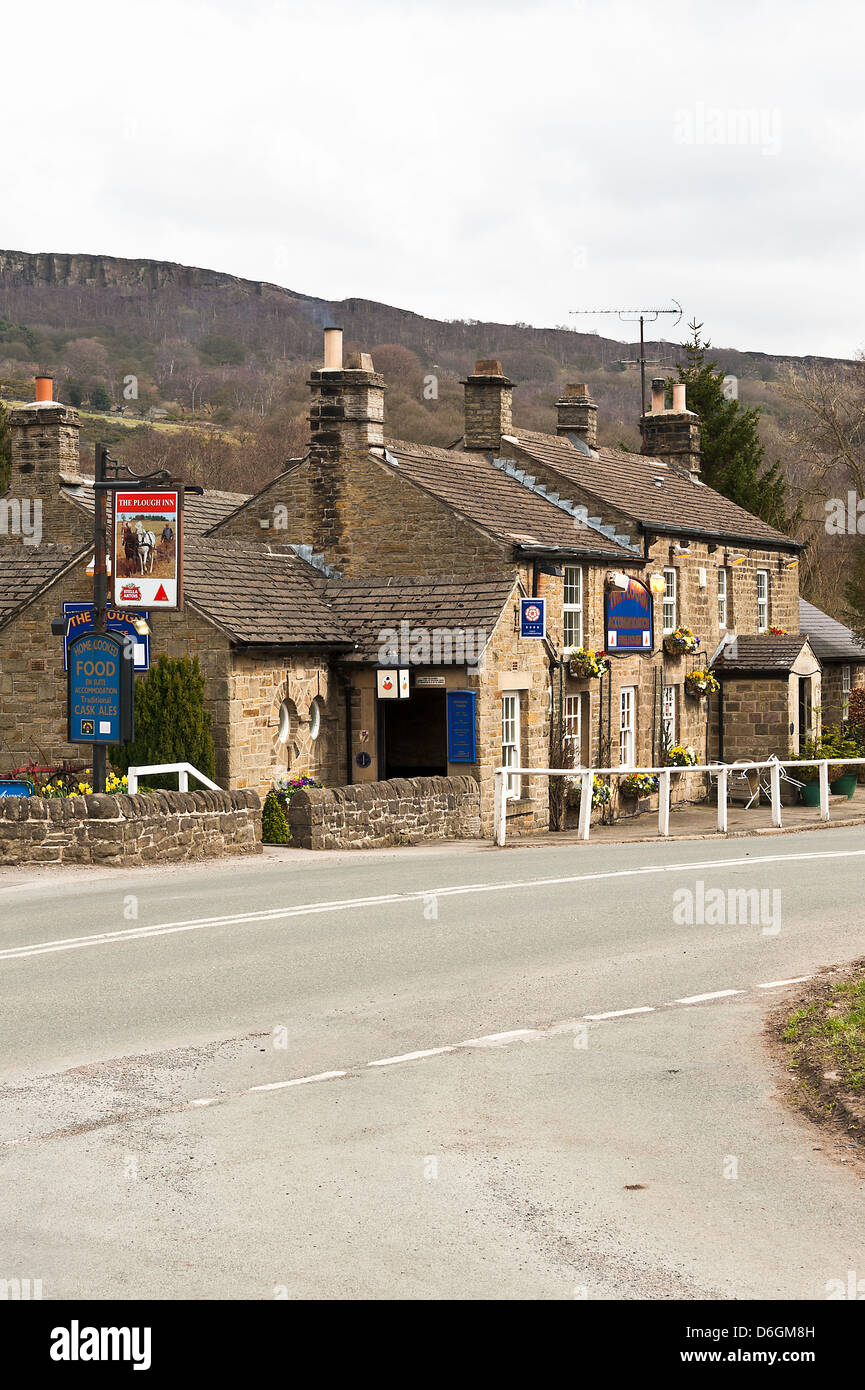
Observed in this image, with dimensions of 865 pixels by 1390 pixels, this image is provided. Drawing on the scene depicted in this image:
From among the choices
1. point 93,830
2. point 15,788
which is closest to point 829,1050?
Result: point 93,830

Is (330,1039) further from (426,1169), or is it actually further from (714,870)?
(714,870)

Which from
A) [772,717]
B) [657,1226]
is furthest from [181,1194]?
[772,717]

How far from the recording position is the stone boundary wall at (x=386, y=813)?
2184cm

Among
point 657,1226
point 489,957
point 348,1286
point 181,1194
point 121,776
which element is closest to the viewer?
point 348,1286

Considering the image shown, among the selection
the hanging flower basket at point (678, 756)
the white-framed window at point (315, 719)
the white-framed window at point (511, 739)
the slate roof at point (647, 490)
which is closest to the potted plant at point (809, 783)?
the hanging flower basket at point (678, 756)

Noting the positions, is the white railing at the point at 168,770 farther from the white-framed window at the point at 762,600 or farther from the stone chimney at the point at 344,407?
the white-framed window at the point at 762,600

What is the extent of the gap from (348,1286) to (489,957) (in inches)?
270

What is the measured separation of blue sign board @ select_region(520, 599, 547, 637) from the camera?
87.9 feet

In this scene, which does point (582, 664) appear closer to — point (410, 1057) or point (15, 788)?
point (15, 788)

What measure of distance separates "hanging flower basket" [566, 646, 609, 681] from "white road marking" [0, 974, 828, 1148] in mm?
17517

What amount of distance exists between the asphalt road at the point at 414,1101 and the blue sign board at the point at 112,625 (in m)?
7.80

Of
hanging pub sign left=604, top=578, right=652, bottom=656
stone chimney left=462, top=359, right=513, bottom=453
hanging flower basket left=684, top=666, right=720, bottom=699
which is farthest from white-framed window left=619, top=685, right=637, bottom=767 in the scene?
stone chimney left=462, top=359, right=513, bottom=453

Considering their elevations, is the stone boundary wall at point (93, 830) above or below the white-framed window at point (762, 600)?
below

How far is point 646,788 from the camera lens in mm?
32062
